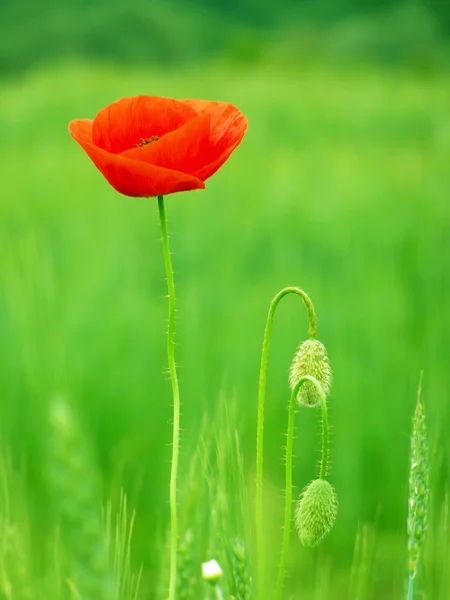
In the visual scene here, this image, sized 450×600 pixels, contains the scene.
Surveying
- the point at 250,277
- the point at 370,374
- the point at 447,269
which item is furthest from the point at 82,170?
the point at 370,374

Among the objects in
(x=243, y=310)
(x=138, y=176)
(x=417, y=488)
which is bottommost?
(x=243, y=310)

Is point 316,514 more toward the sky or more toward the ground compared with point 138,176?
more toward the ground

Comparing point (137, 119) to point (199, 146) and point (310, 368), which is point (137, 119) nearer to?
point (199, 146)

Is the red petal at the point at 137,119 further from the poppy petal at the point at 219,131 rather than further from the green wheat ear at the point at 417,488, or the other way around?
the green wheat ear at the point at 417,488

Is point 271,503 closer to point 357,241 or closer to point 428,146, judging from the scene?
point 357,241

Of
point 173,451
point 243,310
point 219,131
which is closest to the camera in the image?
point 173,451

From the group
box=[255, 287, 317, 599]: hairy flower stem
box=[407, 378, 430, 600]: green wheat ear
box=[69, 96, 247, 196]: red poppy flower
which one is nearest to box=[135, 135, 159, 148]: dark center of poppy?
box=[69, 96, 247, 196]: red poppy flower

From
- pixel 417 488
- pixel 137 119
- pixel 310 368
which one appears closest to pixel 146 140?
pixel 137 119
